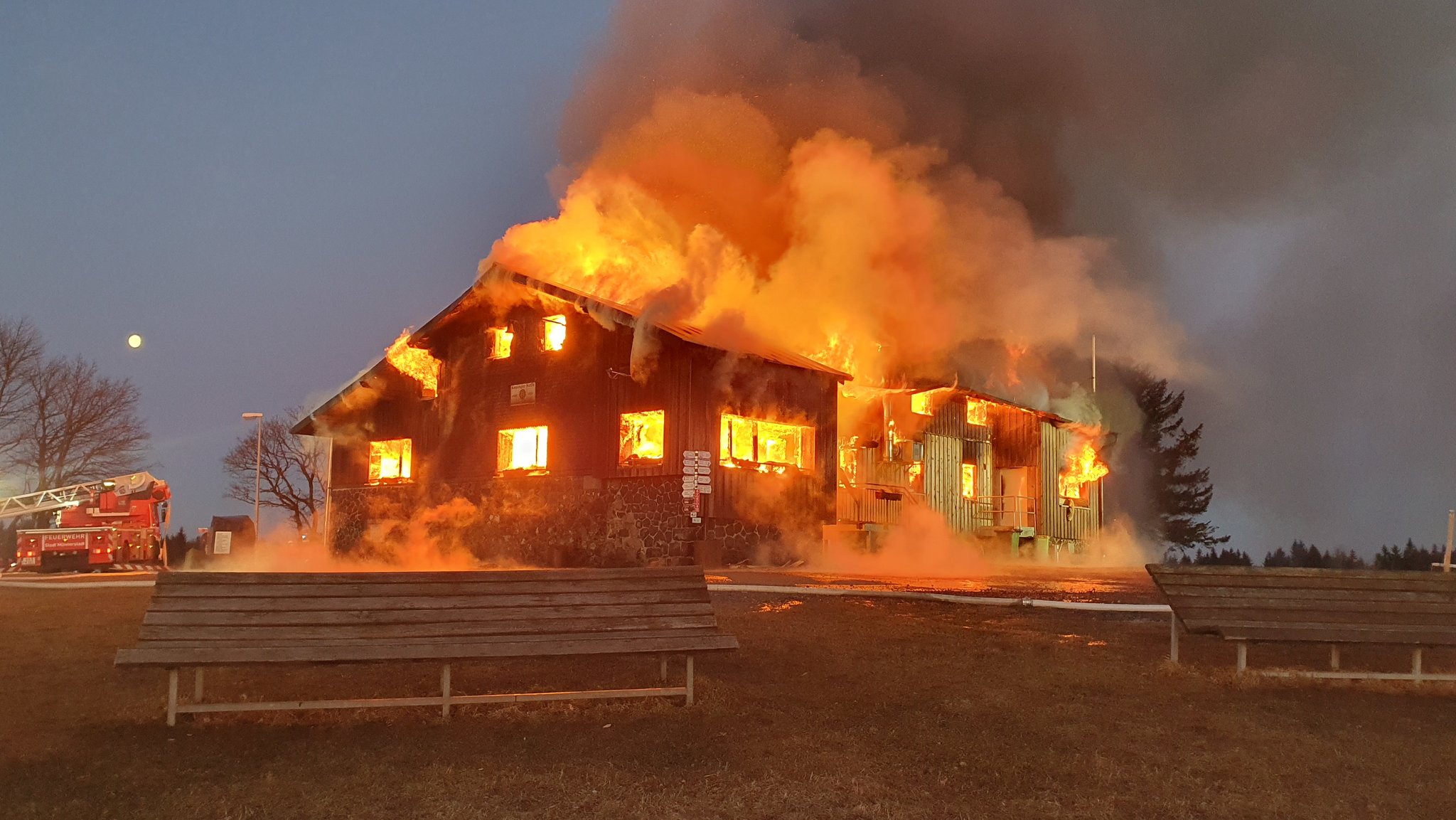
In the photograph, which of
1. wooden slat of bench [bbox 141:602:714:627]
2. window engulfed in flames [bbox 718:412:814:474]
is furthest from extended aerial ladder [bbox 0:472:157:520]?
wooden slat of bench [bbox 141:602:714:627]

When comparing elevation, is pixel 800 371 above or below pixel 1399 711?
above

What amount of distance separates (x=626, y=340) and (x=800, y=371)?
514cm

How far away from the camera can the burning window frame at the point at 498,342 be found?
3122 centimetres

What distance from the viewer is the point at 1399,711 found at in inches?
314

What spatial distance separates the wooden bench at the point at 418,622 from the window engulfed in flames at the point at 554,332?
22.4m

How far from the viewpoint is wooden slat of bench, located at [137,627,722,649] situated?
6859 millimetres

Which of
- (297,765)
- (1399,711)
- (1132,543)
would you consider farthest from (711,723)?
(1132,543)

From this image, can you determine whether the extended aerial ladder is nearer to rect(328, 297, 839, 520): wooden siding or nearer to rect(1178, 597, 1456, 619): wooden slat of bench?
rect(328, 297, 839, 520): wooden siding

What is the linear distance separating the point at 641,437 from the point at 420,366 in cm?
909

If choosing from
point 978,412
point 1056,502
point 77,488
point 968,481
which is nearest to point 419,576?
point 77,488

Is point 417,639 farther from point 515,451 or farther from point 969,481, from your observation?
point 969,481

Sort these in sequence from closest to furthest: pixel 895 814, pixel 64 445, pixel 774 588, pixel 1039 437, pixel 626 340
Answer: pixel 895 814 < pixel 774 588 < pixel 626 340 < pixel 1039 437 < pixel 64 445

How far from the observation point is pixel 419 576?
7754 millimetres

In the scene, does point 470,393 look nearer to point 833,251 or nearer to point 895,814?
point 833,251
